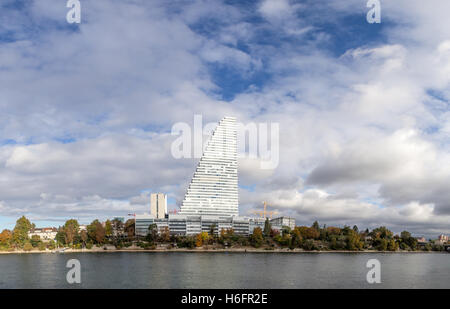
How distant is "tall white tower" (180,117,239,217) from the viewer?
15838cm

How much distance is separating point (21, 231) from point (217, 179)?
78.5 meters

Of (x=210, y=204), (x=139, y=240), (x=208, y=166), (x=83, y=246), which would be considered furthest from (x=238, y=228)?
(x=83, y=246)

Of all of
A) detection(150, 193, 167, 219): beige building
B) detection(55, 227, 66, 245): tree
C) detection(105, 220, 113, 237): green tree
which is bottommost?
detection(55, 227, 66, 245): tree

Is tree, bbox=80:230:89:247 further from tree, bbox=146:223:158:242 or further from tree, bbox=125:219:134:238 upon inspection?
tree, bbox=146:223:158:242

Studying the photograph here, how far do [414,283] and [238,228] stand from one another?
342 ft

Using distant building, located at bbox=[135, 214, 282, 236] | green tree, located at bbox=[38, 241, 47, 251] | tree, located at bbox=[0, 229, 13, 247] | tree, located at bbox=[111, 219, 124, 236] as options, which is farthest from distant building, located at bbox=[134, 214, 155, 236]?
tree, located at bbox=[0, 229, 13, 247]

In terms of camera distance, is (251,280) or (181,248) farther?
(181,248)

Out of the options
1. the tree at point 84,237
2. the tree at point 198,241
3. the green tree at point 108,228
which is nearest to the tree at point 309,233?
the tree at point 198,241

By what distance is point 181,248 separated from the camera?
122875 millimetres

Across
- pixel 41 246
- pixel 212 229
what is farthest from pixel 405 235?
pixel 41 246

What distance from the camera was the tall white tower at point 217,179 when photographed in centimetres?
15838

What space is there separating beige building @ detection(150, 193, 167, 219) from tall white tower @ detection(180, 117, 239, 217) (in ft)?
77.8

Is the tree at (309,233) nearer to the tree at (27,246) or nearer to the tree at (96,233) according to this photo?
the tree at (96,233)

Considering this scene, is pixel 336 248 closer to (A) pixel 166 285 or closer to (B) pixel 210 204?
(B) pixel 210 204
